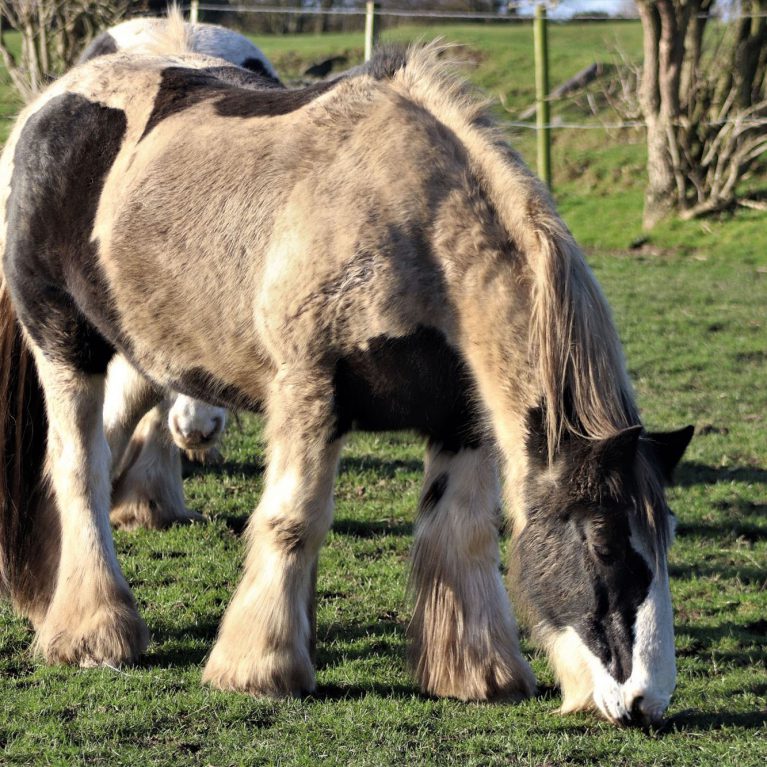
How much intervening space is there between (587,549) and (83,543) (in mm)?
2094

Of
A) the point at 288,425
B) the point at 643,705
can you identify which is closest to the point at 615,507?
the point at 643,705

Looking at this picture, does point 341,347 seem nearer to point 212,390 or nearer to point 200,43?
point 212,390

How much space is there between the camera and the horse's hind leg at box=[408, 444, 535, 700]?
159 inches

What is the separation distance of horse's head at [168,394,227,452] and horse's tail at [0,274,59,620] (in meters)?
0.81

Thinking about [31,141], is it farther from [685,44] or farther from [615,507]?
[685,44]

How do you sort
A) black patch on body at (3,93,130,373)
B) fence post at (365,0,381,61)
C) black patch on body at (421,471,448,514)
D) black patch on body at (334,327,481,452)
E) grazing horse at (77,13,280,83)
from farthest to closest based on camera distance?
fence post at (365,0,381,61) < grazing horse at (77,13,280,83) < black patch on body at (3,93,130,373) < black patch on body at (421,471,448,514) < black patch on body at (334,327,481,452)

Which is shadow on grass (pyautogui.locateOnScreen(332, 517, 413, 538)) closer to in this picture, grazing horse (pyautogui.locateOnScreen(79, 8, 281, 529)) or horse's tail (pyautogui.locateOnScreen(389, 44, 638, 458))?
grazing horse (pyautogui.locateOnScreen(79, 8, 281, 529))

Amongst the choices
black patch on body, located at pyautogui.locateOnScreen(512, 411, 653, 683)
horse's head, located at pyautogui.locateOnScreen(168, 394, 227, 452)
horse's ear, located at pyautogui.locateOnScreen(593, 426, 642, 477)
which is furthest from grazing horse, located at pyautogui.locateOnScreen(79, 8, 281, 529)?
horse's ear, located at pyautogui.locateOnScreen(593, 426, 642, 477)

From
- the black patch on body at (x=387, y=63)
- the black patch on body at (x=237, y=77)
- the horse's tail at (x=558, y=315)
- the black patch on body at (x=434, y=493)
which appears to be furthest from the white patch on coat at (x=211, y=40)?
the black patch on body at (x=434, y=493)

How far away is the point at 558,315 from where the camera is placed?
3471 mm

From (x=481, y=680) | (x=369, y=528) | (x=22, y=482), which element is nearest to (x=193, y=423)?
(x=22, y=482)

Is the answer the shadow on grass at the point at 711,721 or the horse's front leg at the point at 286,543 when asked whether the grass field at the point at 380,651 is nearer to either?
the shadow on grass at the point at 711,721

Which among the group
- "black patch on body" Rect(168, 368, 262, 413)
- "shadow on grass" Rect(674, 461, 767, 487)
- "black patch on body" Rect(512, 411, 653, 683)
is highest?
"black patch on body" Rect(168, 368, 262, 413)

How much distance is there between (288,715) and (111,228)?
6.47 feet
